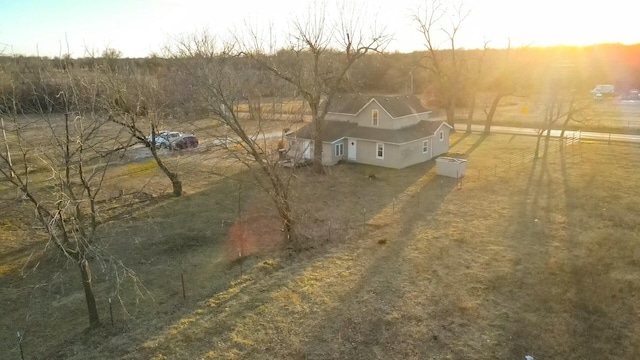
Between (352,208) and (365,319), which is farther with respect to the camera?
(352,208)

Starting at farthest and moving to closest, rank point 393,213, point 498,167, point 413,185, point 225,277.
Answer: point 498,167 < point 413,185 < point 393,213 < point 225,277

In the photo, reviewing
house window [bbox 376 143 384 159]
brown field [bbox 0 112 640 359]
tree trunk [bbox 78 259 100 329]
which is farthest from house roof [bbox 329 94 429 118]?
tree trunk [bbox 78 259 100 329]

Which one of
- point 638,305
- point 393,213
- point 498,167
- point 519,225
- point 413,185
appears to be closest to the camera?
point 638,305

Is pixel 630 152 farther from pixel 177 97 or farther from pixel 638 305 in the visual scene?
pixel 177 97

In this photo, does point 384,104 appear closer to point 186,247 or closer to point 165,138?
point 165,138

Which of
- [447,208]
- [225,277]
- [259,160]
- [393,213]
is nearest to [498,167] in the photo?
[447,208]

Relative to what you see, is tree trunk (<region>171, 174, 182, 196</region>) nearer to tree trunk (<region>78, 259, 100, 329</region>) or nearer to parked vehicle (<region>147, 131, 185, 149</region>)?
tree trunk (<region>78, 259, 100, 329</region>)
